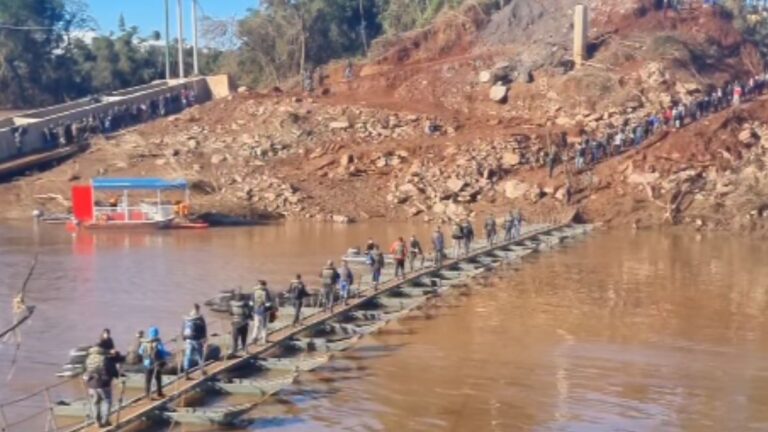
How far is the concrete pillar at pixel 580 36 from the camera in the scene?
6241 cm

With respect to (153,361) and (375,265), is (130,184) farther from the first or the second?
(153,361)

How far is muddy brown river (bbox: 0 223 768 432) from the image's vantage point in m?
19.4

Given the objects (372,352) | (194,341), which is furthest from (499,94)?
(194,341)

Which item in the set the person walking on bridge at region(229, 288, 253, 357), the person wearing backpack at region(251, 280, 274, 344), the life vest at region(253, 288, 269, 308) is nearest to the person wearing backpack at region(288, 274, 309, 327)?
the person wearing backpack at region(251, 280, 274, 344)

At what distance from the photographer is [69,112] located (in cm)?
5950

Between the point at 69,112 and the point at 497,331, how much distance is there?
3830 centimetres

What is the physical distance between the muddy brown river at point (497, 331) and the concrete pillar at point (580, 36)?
2008 centimetres

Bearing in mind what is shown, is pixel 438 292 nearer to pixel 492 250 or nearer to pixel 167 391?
pixel 492 250

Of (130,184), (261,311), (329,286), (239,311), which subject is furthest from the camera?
(130,184)

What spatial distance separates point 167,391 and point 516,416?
5.55m

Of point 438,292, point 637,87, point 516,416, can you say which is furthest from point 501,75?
point 516,416

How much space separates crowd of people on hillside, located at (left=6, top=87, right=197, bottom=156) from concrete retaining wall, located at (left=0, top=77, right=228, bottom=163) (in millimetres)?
165

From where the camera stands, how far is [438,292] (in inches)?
1266

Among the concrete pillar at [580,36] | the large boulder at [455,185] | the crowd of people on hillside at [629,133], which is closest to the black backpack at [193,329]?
the large boulder at [455,185]
